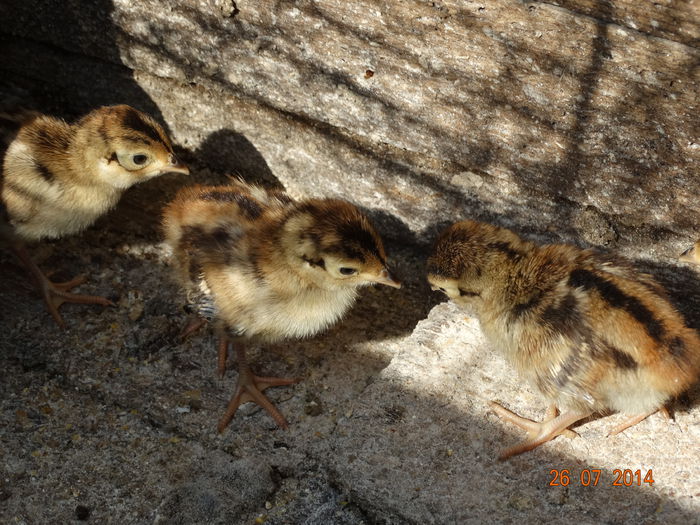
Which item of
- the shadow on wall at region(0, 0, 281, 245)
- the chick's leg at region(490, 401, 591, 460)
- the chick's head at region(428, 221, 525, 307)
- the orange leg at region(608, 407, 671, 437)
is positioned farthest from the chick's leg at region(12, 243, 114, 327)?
the orange leg at region(608, 407, 671, 437)

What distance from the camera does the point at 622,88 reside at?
267 centimetres

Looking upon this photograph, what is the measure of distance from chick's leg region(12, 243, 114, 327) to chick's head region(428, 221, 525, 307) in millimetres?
1647

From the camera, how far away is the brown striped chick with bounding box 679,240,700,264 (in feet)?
9.07

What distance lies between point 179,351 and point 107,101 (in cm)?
121

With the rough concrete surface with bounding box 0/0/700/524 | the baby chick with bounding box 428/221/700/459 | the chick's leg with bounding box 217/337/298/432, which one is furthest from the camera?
the chick's leg with bounding box 217/337/298/432

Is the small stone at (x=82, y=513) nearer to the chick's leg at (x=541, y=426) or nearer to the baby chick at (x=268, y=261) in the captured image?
the baby chick at (x=268, y=261)

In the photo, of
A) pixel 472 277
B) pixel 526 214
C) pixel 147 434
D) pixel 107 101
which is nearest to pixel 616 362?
Answer: pixel 472 277

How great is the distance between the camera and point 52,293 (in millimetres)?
3531

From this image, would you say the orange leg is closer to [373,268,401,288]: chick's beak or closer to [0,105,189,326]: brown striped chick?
[373,268,401,288]: chick's beak

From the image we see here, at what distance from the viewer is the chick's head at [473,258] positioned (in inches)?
107

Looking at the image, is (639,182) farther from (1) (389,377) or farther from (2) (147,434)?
(2) (147,434)

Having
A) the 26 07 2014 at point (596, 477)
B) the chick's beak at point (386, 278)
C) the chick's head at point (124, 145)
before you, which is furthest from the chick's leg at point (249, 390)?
the 26 07 2014 at point (596, 477)

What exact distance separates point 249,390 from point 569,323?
4.38ft

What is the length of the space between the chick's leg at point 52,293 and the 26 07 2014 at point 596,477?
2098 millimetres
